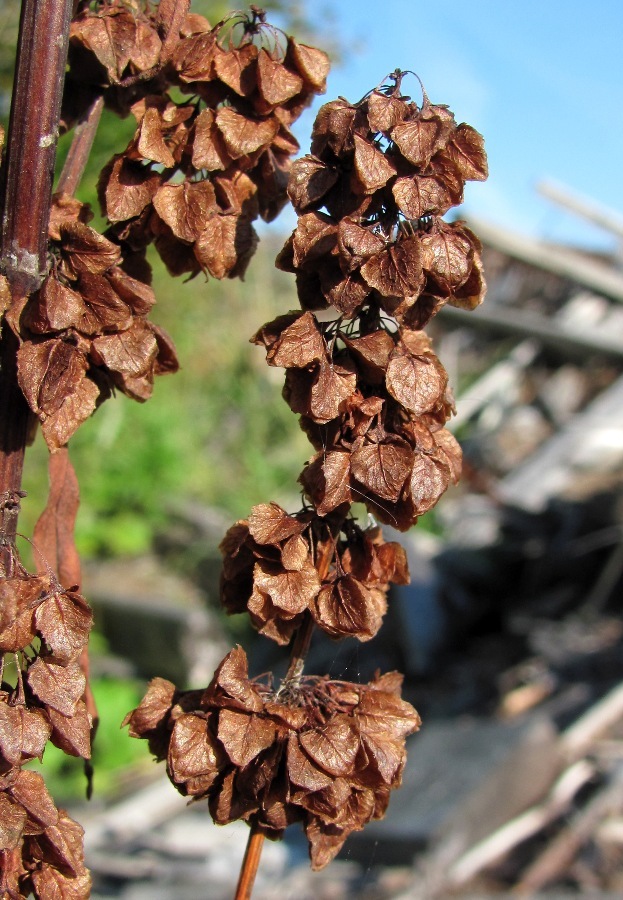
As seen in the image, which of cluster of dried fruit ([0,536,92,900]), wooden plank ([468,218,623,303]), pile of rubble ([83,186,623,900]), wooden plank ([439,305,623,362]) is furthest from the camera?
wooden plank ([468,218,623,303])

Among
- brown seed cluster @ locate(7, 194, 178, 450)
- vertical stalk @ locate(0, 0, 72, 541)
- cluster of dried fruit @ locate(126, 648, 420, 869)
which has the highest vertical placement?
vertical stalk @ locate(0, 0, 72, 541)

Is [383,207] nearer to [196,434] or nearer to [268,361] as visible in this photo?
[268,361]

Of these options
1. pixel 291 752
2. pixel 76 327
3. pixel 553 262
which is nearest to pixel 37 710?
pixel 291 752

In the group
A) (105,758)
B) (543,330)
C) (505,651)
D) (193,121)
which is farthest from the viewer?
(543,330)

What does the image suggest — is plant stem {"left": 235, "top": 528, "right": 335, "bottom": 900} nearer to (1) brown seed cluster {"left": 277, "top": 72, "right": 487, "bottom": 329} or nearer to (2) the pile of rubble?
(2) the pile of rubble

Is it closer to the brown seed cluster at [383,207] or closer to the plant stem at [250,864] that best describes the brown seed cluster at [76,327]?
the brown seed cluster at [383,207]

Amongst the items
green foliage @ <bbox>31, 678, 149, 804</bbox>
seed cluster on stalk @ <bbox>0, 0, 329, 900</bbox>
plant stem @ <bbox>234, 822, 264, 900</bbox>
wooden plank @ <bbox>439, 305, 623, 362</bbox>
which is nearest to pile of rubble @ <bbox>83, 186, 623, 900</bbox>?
wooden plank @ <bbox>439, 305, 623, 362</bbox>
